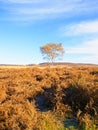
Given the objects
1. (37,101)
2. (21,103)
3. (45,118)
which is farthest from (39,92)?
(45,118)

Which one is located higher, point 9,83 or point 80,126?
point 9,83

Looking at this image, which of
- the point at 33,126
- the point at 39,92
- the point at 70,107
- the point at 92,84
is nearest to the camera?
the point at 33,126

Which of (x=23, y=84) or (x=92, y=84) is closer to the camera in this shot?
(x=92, y=84)

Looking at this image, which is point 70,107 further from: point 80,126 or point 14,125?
point 14,125

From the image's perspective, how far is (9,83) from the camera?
15.7 meters

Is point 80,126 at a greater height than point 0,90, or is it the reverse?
point 0,90

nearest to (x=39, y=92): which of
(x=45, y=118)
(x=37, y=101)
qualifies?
(x=37, y=101)

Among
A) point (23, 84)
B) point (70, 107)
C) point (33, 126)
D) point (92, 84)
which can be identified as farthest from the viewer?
point (23, 84)

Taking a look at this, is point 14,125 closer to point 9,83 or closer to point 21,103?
point 21,103

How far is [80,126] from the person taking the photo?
35.0 ft

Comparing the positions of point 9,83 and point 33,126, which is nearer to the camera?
point 33,126

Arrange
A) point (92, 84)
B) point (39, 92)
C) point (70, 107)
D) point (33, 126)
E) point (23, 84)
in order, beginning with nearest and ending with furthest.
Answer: point (33, 126)
point (70, 107)
point (92, 84)
point (39, 92)
point (23, 84)

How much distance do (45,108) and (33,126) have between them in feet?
7.47

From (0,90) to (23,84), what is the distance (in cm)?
208
